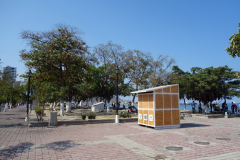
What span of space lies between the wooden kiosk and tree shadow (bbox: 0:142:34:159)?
8.55 meters

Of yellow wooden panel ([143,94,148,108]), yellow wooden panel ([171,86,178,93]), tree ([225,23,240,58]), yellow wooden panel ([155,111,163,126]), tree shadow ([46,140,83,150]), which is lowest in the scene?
tree shadow ([46,140,83,150])

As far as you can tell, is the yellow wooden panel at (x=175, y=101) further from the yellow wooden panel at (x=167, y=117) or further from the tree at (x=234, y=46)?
the tree at (x=234, y=46)

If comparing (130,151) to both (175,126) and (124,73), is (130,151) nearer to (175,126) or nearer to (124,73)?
(175,126)

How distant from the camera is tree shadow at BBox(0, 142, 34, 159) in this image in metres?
6.83

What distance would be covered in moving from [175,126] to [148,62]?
64.6 ft

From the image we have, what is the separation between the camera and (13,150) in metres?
7.65

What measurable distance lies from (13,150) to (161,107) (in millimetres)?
9961

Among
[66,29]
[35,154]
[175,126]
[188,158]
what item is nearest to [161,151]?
[188,158]

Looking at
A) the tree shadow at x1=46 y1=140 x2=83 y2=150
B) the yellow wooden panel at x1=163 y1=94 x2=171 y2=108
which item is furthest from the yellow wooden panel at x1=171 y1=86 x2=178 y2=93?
the tree shadow at x1=46 y1=140 x2=83 y2=150

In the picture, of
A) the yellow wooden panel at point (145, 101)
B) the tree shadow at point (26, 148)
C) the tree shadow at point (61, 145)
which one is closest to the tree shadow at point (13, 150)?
the tree shadow at point (26, 148)

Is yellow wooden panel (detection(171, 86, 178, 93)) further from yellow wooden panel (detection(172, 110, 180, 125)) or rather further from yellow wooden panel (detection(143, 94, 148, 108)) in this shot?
yellow wooden panel (detection(143, 94, 148, 108))

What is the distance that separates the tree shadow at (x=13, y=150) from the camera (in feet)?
22.4

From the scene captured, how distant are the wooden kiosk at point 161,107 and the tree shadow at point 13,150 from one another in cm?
855

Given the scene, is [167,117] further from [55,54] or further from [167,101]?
[55,54]
